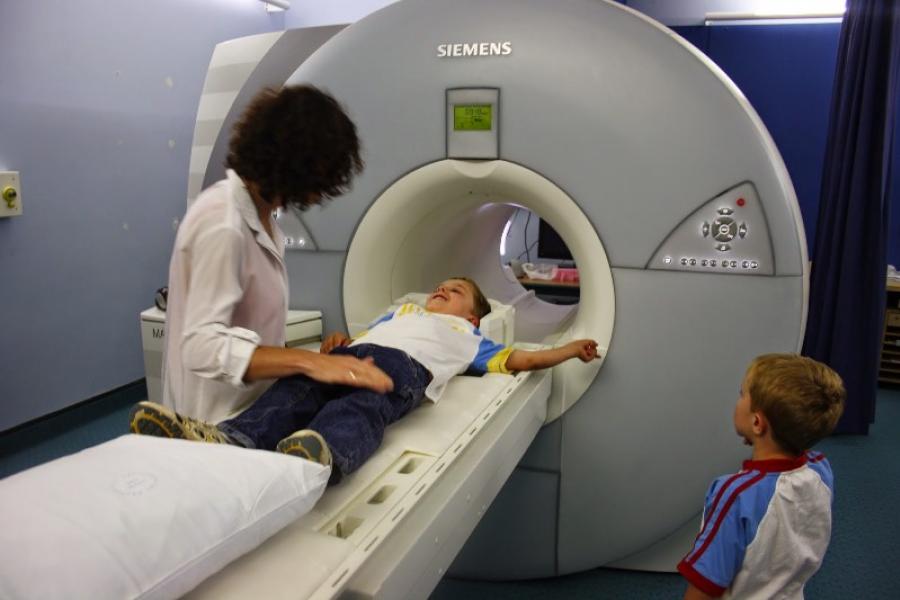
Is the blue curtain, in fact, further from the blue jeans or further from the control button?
the blue jeans

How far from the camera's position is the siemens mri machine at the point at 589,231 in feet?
4.92

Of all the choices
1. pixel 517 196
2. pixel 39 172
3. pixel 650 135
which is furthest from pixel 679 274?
pixel 39 172

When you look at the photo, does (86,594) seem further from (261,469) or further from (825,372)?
(825,372)

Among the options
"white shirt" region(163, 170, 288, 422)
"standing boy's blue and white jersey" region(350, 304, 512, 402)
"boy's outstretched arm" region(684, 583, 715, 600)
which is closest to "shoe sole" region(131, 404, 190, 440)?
"white shirt" region(163, 170, 288, 422)

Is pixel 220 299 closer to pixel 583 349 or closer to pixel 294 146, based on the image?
pixel 294 146

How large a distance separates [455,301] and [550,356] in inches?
14.1

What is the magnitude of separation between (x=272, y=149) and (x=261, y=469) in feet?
1.75

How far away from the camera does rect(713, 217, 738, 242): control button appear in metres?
1.51

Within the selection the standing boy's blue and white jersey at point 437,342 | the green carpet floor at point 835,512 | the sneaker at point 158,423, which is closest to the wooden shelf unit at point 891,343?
the green carpet floor at point 835,512

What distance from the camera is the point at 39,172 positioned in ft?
8.37

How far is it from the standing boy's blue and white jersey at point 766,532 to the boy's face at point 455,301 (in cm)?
87

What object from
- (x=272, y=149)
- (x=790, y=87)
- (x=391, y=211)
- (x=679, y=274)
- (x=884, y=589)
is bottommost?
(x=884, y=589)

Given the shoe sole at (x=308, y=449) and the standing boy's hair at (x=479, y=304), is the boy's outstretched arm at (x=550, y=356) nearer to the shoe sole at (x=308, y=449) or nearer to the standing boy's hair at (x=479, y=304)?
the standing boy's hair at (x=479, y=304)

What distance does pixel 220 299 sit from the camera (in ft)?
3.36
